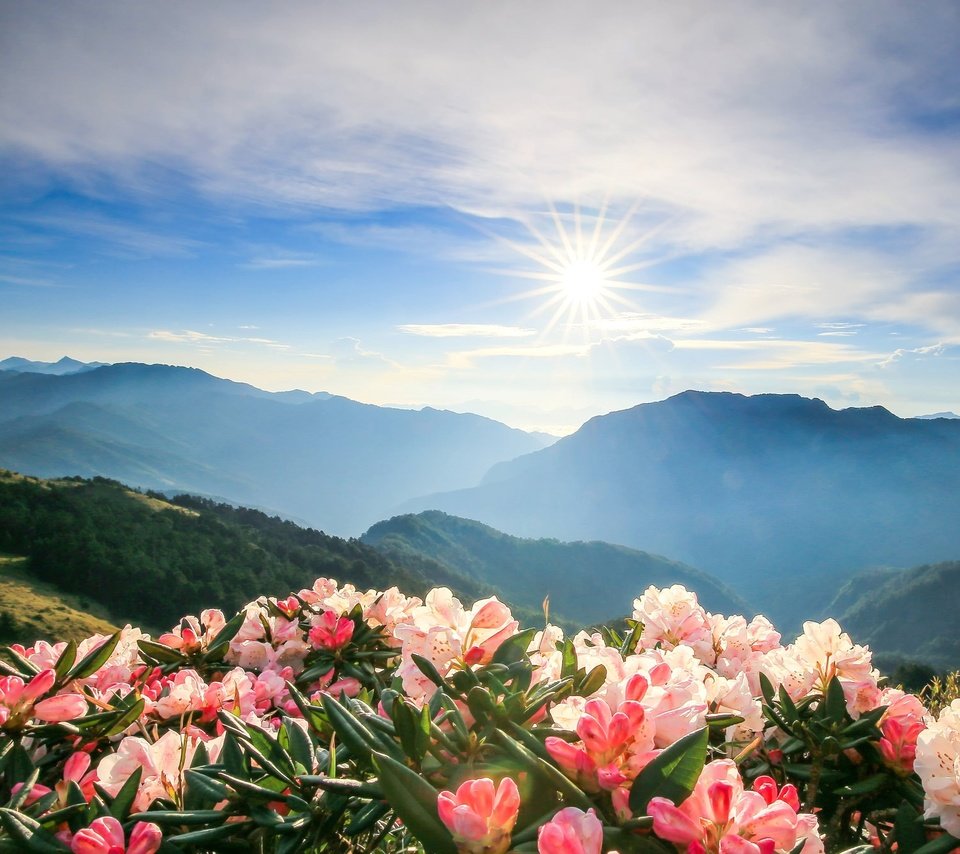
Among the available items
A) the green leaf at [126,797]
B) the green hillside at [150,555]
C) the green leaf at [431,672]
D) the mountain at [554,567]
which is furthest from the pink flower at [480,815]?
the mountain at [554,567]

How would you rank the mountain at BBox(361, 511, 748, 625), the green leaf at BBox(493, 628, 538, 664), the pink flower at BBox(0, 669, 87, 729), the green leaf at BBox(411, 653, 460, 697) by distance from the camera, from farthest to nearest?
the mountain at BBox(361, 511, 748, 625), the pink flower at BBox(0, 669, 87, 729), the green leaf at BBox(493, 628, 538, 664), the green leaf at BBox(411, 653, 460, 697)

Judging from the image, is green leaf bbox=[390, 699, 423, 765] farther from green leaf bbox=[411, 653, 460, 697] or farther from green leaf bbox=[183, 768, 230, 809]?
green leaf bbox=[183, 768, 230, 809]

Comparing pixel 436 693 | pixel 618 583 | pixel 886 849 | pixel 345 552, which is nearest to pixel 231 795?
pixel 436 693

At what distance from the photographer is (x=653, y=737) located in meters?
1.28

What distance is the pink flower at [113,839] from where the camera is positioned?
4.25ft

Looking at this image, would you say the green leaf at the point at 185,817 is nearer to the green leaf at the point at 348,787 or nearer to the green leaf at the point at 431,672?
the green leaf at the point at 348,787

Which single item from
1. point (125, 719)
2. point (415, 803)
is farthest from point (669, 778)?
point (125, 719)

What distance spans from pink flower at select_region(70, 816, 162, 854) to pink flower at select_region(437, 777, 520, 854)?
27.5 inches

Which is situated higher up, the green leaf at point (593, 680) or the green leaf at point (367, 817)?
the green leaf at point (593, 680)

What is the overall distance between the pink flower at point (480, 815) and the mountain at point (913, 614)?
108m

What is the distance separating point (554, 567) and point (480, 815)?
135 meters

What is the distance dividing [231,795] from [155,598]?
57.2m

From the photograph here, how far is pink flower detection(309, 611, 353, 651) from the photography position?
2627 mm

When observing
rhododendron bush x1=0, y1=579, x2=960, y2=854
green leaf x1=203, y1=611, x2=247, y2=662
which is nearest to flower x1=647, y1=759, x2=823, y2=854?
rhododendron bush x1=0, y1=579, x2=960, y2=854
